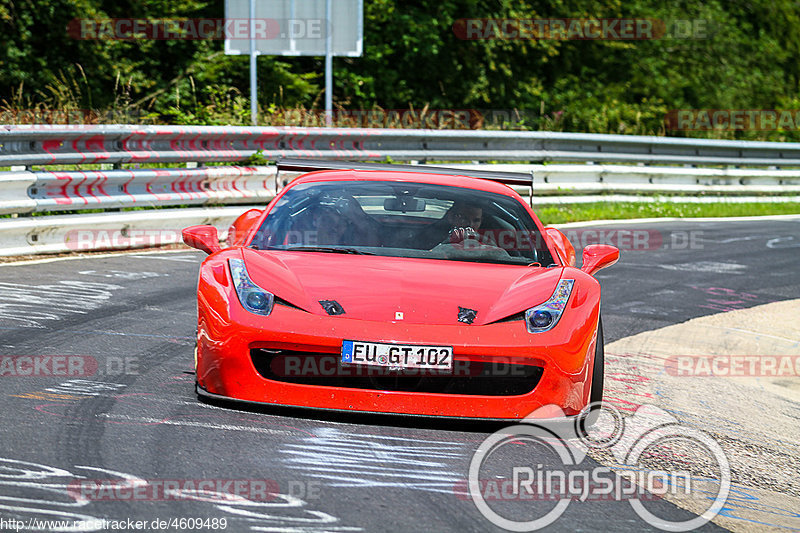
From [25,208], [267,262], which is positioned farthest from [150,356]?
[25,208]

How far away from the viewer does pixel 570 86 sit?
31562mm

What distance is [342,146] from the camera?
45.5 feet

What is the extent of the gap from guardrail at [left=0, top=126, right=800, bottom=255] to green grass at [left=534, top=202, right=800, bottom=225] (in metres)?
0.22

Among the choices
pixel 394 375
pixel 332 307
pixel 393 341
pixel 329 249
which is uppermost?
pixel 329 249

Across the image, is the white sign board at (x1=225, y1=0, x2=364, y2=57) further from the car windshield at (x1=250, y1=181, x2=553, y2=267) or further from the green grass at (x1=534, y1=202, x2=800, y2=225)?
the car windshield at (x1=250, y1=181, x2=553, y2=267)

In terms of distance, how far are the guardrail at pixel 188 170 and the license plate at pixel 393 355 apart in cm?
260

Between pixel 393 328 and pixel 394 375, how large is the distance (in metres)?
0.20

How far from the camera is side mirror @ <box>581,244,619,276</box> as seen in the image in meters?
5.79

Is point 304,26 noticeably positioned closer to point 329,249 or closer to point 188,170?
point 188,170

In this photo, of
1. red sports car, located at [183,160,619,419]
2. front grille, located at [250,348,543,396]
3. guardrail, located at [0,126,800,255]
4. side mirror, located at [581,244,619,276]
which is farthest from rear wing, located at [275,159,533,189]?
front grille, located at [250,348,543,396]

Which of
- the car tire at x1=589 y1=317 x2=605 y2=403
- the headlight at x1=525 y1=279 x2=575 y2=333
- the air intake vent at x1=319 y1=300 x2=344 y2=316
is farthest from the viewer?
the car tire at x1=589 y1=317 x2=605 y2=403

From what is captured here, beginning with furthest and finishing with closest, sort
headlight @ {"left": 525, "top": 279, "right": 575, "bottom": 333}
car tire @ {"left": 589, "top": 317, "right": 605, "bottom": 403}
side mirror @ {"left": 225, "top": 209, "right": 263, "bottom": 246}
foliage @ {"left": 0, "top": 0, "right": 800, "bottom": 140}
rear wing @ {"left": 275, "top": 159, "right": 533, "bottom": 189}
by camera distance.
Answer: foliage @ {"left": 0, "top": 0, "right": 800, "bottom": 140} → rear wing @ {"left": 275, "top": 159, "right": 533, "bottom": 189} → side mirror @ {"left": 225, "top": 209, "right": 263, "bottom": 246} → car tire @ {"left": 589, "top": 317, "right": 605, "bottom": 403} → headlight @ {"left": 525, "top": 279, "right": 575, "bottom": 333}

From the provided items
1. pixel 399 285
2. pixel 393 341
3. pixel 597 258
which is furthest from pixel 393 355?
pixel 597 258

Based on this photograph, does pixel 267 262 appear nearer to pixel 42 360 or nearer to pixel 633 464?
pixel 42 360
